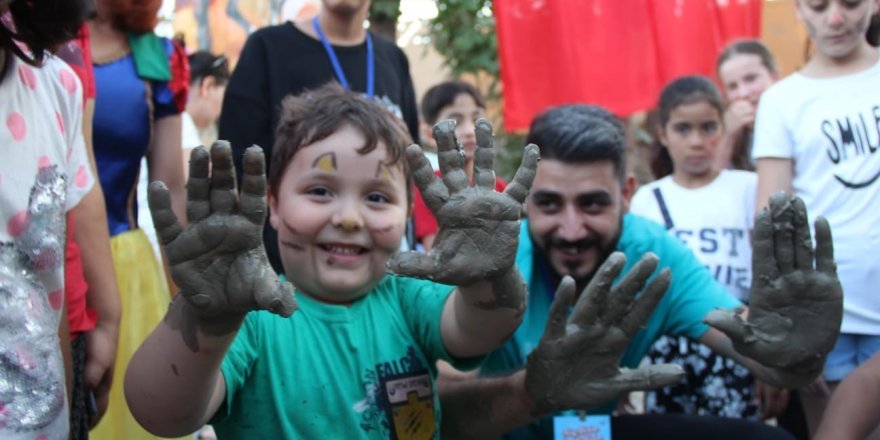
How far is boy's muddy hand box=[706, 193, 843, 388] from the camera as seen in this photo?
1954mm

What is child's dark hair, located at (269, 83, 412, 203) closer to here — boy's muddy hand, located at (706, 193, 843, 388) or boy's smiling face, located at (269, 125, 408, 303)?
boy's smiling face, located at (269, 125, 408, 303)

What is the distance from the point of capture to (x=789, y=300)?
2027 mm

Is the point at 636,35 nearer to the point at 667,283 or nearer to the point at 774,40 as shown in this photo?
the point at 667,283

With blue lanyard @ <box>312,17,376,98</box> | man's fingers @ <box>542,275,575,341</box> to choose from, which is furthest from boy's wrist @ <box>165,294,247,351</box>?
blue lanyard @ <box>312,17,376,98</box>

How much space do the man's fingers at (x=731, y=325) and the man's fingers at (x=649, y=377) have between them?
12 centimetres

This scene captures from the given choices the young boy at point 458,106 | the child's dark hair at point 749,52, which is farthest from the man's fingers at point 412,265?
the child's dark hair at point 749,52

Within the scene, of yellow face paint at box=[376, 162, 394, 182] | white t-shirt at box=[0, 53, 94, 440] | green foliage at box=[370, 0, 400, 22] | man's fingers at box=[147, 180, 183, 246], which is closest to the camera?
man's fingers at box=[147, 180, 183, 246]

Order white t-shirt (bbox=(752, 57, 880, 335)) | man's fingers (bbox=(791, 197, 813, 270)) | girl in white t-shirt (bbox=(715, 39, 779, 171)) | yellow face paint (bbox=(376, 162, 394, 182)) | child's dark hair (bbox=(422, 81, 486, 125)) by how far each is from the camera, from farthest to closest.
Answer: child's dark hair (bbox=(422, 81, 486, 125)) < girl in white t-shirt (bbox=(715, 39, 779, 171)) < white t-shirt (bbox=(752, 57, 880, 335)) < yellow face paint (bbox=(376, 162, 394, 182)) < man's fingers (bbox=(791, 197, 813, 270))

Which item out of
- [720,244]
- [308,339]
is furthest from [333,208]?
[720,244]

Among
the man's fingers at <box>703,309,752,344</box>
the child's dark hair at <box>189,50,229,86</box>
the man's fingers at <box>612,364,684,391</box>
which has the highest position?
the child's dark hair at <box>189,50,229,86</box>

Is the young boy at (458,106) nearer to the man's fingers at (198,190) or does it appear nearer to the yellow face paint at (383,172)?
the yellow face paint at (383,172)

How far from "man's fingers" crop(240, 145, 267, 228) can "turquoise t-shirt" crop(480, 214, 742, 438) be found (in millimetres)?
1146

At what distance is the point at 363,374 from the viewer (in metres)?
1.92

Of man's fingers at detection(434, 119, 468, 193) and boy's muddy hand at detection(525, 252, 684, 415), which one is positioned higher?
man's fingers at detection(434, 119, 468, 193)
